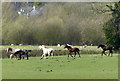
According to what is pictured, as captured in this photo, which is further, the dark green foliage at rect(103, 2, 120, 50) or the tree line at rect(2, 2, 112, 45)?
the tree line at rect(2, 2, 112, 45)

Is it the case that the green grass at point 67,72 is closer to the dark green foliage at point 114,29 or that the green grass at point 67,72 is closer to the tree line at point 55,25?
the dark green foliage at point 114,29

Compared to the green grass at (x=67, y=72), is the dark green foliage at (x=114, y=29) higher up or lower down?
higher up

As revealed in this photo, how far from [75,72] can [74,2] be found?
30.8 meters

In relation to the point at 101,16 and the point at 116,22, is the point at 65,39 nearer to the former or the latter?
the point at 101,16

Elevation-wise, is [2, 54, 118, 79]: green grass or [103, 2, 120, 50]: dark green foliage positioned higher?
[103, 2, 120, 50]: dark green foliage

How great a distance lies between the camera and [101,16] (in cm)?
3828

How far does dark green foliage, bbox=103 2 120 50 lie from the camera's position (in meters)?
25.8

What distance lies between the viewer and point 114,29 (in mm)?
26438

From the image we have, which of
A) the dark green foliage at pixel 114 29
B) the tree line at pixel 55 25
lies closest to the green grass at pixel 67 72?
the dark green foliage at pixel 114 29

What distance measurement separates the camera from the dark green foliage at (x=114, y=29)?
25.8 m

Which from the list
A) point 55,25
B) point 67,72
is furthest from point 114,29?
point 67,72

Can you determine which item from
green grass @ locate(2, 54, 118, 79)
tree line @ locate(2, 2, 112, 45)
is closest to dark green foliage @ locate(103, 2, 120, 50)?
tree line @ locate(2, 2, 112, 45)

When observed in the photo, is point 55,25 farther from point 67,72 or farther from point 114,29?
point 67,72

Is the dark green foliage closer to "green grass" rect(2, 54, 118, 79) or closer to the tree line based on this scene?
the tree line
